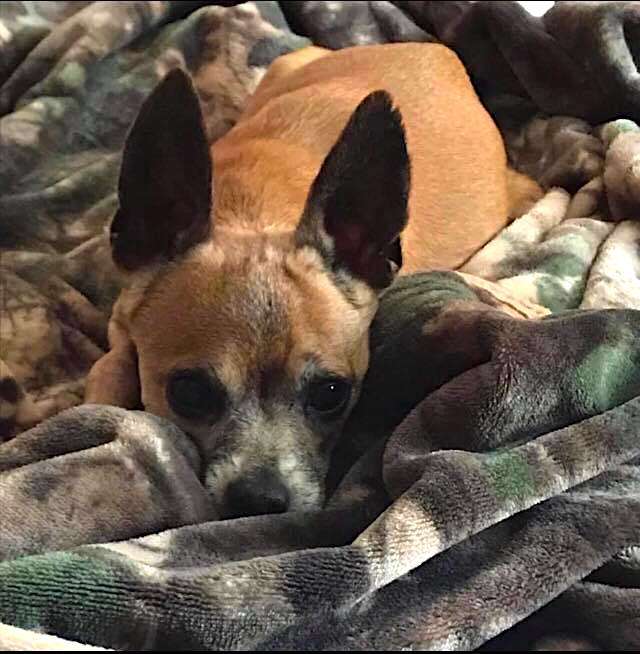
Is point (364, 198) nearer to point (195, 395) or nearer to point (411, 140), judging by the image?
point (195, 395)

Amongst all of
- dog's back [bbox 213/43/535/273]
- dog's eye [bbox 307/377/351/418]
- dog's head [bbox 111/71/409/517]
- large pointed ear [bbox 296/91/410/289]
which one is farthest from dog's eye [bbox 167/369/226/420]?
dog's back [bbox 213/43/535/273]

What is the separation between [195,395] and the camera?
1445 millimetres

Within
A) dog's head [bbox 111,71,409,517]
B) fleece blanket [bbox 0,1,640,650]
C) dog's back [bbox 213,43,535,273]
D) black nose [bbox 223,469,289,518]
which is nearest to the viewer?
fleece blanket [bbox 0,1,640,650]

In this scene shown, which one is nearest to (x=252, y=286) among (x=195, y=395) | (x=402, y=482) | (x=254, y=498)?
(x=195, y=395)

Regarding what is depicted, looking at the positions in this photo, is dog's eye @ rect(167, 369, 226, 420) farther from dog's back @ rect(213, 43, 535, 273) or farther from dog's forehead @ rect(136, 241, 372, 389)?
dog's back @ rect(213, 43, 535, 273)

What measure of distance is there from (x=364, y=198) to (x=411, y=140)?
0.55 metres

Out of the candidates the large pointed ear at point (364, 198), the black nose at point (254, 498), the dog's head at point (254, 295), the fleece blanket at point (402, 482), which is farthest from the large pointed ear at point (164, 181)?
the black nose at point (254, 498)

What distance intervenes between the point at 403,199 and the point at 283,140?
0.47 meters

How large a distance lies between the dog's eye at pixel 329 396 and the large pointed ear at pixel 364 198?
20cm

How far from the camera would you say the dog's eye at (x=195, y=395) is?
1427 millimetres

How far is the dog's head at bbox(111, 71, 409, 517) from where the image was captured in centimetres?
142

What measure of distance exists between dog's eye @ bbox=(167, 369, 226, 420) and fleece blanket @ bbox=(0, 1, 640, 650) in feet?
0.31

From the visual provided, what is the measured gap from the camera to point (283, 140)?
1957mm

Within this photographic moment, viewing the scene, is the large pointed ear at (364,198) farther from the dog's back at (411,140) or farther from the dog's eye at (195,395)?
the dog's eye at (195,395)
